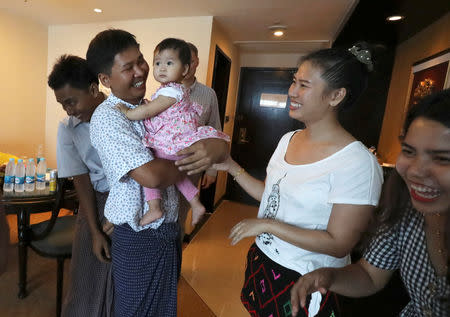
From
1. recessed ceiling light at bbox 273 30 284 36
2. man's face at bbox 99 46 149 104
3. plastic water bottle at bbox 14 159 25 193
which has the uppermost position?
recessed ceiling light at bbox 273 30 284 36

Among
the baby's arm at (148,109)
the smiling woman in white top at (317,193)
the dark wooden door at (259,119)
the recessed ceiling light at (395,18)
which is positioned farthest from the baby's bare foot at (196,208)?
the dark wooden door at (259,119)

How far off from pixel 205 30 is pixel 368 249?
9.07 ft

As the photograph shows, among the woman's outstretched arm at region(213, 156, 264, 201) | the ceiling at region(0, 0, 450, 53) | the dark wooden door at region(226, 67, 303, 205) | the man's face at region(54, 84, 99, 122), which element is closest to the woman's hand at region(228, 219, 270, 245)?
the woman's outstretched arm at region(213, 156, 264, 201)

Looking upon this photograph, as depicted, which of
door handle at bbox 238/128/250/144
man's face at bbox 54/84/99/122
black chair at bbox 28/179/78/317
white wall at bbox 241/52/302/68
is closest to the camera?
man's face at bbox 54/84/99/122

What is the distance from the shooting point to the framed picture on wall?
2.13 metres

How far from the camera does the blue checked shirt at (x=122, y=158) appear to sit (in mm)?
855

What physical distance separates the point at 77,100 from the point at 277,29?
271 cm

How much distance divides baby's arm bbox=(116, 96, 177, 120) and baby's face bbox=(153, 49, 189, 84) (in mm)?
146

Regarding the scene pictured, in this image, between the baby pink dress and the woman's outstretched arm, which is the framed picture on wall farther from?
the baby pink dress

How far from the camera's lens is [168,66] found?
1129 millimetres

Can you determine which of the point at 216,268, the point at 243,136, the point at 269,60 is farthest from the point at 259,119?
the point at 216,268

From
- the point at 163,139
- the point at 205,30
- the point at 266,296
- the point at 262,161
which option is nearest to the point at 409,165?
the point at 266,296

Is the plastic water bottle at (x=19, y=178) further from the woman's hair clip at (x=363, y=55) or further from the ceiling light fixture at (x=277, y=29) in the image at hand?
the ceiling light fixture at (x=277, y=29)

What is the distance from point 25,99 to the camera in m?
3.71
